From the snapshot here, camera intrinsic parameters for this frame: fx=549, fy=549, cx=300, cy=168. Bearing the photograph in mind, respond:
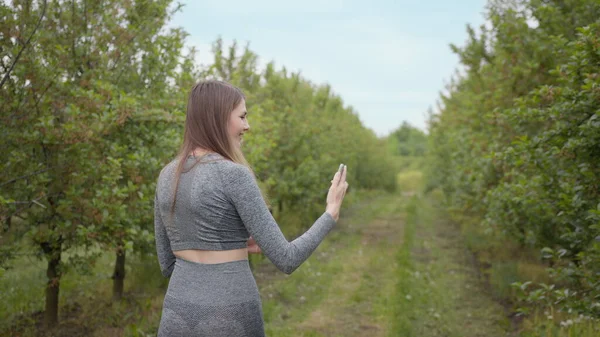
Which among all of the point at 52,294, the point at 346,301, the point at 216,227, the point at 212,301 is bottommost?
the point at 346,301

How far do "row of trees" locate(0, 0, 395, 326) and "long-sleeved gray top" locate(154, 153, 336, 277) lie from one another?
8.80 ft

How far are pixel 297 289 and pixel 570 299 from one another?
21.3 feet

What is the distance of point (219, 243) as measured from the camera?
235 cm

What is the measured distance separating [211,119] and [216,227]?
47 centimetres

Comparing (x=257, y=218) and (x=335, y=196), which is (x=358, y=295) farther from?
(x=257, y=218)

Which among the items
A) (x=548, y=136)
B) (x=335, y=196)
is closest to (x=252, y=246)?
(x=335, y=196)

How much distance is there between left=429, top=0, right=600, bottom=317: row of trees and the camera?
4.71 m

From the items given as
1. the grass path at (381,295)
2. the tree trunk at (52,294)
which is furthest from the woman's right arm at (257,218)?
the grass path at (381,295)

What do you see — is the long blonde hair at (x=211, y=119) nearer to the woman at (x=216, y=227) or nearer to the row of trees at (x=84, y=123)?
the woman at (x=216, y=227)

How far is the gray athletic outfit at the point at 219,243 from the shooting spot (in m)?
2.29

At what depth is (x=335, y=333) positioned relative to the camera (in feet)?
26.1

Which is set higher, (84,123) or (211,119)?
(84,123)

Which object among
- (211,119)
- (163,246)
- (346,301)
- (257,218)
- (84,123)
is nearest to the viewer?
(257,218)

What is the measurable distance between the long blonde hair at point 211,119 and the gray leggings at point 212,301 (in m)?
0.31
